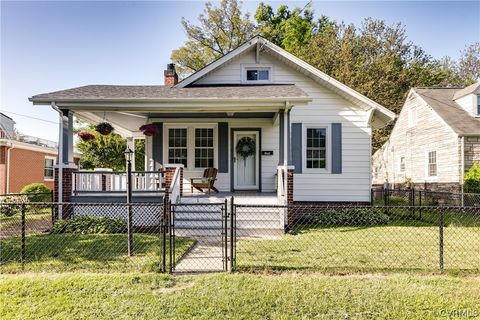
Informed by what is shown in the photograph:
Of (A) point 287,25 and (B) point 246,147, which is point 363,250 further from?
(A) point 287,25

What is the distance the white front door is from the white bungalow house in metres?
0.04

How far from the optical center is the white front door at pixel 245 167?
11438 mm

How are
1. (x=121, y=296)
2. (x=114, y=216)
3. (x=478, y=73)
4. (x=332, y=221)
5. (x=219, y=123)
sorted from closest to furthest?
(x=121, y=296) → (x=114, y=216) → (x=332, y=221) → (x=219, y=123) → (x=478, y=73)

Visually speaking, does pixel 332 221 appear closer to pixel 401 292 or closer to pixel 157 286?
pixel 401 292

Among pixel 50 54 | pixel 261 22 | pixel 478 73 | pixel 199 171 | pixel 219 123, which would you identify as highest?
pixel 261 22

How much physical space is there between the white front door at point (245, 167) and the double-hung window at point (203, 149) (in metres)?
0.88

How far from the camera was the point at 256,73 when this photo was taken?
1168 centimetres

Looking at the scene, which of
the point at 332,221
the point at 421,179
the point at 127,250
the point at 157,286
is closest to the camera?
the point at 157,286

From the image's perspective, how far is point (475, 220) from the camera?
10.2 metres

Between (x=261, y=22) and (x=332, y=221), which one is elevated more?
(x=261, y=22)

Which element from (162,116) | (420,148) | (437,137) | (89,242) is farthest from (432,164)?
(89,242)

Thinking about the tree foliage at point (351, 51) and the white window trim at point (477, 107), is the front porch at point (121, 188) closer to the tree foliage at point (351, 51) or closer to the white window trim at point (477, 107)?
the white window trim at point (477, 107)

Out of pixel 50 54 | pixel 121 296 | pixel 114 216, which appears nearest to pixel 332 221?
pixel 114 216

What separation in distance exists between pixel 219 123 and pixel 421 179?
12825mm
